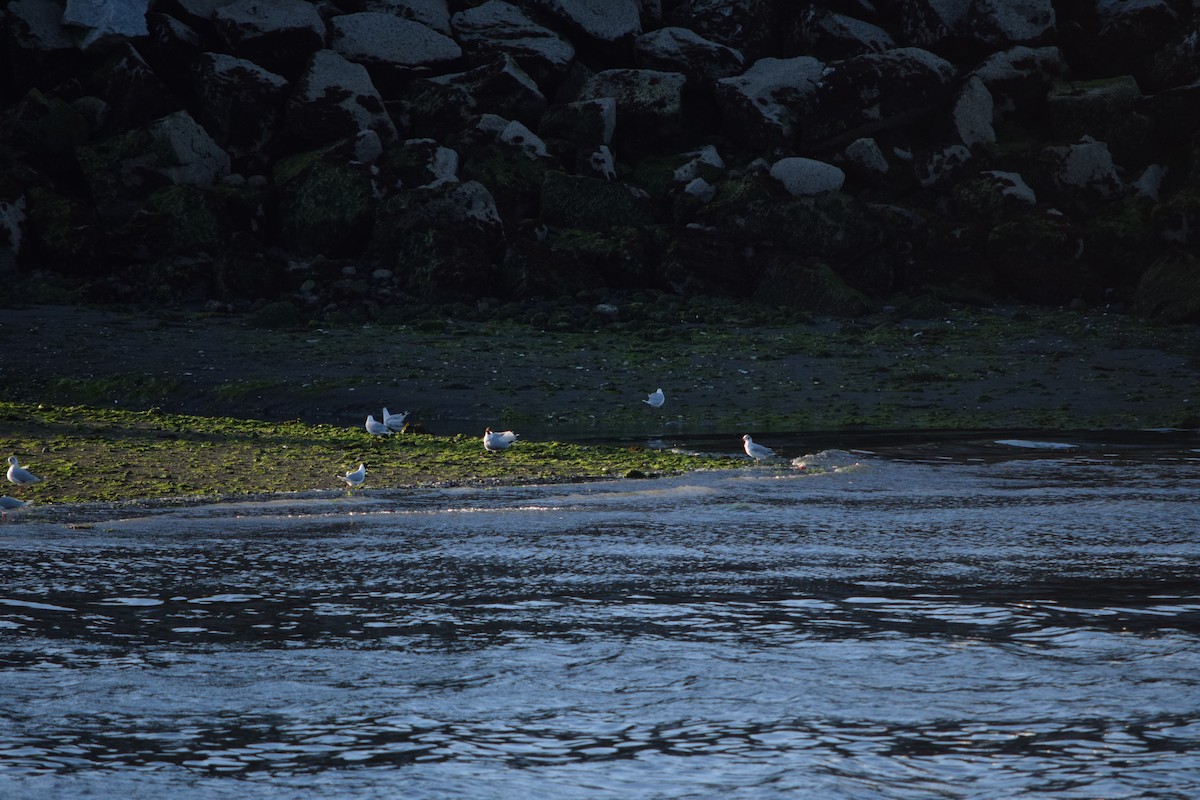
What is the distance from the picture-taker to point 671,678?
6223 millimetres

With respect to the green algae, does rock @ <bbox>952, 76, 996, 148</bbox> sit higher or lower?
higher

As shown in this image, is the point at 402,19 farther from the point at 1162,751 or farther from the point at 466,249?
the point at 1162,751

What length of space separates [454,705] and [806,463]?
9.21m

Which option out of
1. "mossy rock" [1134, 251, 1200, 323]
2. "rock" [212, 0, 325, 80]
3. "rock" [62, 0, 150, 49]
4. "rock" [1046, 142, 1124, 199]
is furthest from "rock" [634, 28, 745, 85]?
"mossy rock" [1134, 251, 1200, 323]

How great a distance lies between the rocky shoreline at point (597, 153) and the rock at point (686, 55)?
0.31ft

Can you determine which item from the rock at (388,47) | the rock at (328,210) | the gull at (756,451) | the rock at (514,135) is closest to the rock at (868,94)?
the rock at (514,135)

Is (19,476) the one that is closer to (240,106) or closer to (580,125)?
(240,106)

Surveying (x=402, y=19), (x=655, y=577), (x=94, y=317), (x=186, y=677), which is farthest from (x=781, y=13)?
(x=186, y=677)

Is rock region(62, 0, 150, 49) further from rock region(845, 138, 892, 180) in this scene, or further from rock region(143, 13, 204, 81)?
rock region(845, 138, 892, 180)

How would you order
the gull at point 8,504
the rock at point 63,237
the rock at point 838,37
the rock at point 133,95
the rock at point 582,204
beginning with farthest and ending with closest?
the rock at point 838,37
the rock at point 133,95
the rock at point 582,204
the rock at point 63,237
the gull at point 8,504

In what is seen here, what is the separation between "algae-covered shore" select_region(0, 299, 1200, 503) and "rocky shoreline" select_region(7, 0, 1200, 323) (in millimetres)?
2295

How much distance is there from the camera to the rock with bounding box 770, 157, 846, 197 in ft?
101

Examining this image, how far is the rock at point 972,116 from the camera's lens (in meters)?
33.7

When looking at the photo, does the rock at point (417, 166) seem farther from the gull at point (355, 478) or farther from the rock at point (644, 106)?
the gull at point (355, 478)
